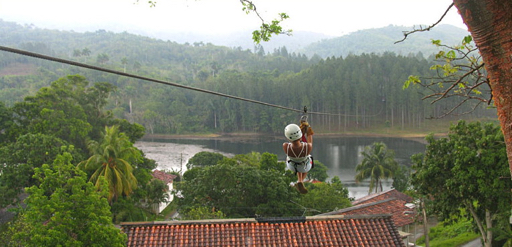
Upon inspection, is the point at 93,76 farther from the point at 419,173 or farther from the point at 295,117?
the point at 419,173

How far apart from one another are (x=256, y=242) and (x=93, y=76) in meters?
86.2

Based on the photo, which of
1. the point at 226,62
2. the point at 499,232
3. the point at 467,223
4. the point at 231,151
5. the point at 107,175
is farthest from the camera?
the point at 226,62

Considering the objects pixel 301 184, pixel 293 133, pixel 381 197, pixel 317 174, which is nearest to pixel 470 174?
pixel 301 184

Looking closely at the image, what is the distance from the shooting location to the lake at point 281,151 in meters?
43.5

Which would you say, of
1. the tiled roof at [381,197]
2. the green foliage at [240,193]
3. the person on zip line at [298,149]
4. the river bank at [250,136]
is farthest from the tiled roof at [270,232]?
the river bank at [250,136]

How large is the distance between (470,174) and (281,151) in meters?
38.5

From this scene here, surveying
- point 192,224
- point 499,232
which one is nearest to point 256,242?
point 192,224

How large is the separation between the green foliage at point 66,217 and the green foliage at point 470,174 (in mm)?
11132

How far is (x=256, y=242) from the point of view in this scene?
454 inches

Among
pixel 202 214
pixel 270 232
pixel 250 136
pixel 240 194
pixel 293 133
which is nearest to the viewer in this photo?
pixel 293 133

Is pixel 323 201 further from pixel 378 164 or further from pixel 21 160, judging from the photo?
pixel 21 160

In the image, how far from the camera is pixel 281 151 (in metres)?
51.9

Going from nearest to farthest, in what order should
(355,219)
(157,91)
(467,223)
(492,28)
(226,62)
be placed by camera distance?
→ (492,28), (355,219), (467,223), (157,91), (226,62)

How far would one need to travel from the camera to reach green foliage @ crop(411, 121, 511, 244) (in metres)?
13.4
